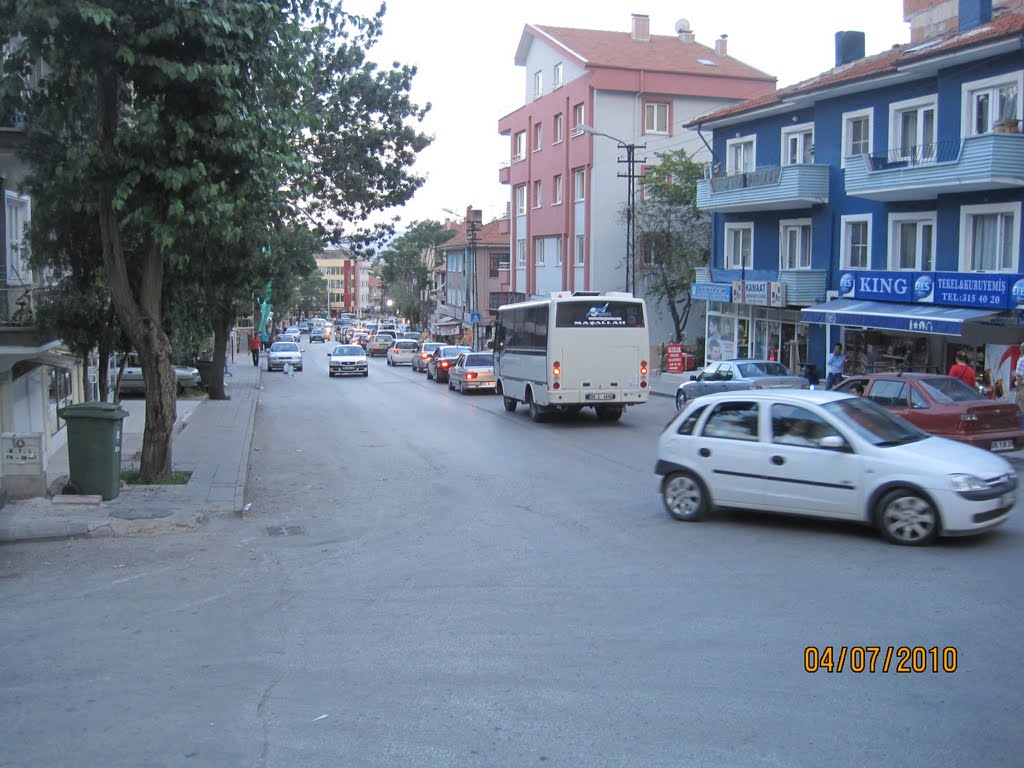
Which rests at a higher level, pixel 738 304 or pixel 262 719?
pixel 738 304

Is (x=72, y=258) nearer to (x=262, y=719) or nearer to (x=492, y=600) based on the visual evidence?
(x=492, y=600)

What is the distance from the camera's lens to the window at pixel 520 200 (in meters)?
55.1

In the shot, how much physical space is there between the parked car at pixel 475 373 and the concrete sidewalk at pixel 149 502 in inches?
548

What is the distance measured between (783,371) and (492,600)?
18.1m

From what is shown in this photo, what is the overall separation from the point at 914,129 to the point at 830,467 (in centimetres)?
1968

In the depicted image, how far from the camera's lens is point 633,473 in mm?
15438

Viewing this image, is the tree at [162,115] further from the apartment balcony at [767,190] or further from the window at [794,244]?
the window at [794,244]

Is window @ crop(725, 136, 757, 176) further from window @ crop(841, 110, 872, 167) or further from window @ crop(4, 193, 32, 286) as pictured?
window @ crop(4, 193, 32, 286)

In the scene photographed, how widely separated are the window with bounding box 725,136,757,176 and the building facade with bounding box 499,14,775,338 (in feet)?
25.2

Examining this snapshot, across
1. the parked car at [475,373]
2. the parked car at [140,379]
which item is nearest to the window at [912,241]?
the parked car at [475,373]

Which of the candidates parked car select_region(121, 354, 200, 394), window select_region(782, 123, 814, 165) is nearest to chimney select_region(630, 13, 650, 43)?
window select_region(782, 123, 814, 165)

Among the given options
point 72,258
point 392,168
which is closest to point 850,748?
point 72,258

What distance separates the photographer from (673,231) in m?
42.8

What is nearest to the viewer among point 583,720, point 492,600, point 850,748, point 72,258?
point 850,748
